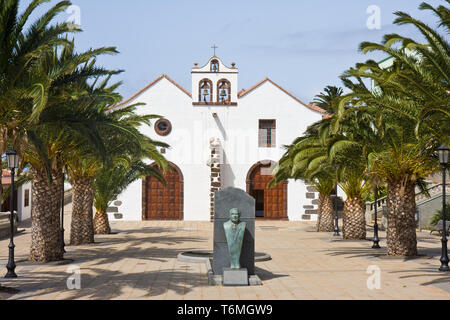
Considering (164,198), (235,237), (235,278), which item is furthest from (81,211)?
(164,198)

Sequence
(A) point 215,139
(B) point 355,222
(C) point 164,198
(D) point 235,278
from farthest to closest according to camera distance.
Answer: (C) point 164,198 → (A) point 215,139 → (B) point 355,222 → (D) point 235,278

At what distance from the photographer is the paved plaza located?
1115 cm

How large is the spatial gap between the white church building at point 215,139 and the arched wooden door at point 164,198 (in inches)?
1.5

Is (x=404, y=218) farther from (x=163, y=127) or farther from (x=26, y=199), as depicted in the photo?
(x=26, y=199)

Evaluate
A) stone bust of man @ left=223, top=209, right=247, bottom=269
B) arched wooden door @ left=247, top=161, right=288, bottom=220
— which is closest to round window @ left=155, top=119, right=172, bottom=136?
arched wooden door @ left=247, top=161, right=288, bottom=220

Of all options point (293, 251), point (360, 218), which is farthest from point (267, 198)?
point (293, 251)

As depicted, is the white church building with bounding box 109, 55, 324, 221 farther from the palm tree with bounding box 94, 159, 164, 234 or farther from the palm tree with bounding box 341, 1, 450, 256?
the palm tree with bounding box 341, 1, 450, 256

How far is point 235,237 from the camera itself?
1250cm

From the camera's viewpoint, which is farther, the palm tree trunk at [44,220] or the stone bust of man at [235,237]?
the palm tree trunk at [44,220]

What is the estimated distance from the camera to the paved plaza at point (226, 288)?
36.6 ft

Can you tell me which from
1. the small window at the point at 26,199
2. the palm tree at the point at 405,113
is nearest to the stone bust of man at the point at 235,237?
the palm tree at the point at 405,113

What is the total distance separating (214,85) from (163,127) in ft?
13.8

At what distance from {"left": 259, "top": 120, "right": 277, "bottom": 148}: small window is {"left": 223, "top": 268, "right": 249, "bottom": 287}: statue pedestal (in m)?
23.8

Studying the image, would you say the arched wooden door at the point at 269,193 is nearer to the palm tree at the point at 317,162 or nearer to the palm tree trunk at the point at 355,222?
the palm tree at the point at 317,162
